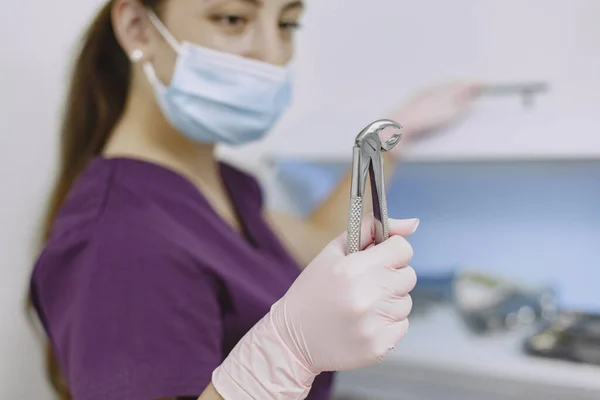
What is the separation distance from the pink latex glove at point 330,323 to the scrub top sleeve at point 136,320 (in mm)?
83

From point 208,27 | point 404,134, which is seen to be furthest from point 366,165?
point 404,134

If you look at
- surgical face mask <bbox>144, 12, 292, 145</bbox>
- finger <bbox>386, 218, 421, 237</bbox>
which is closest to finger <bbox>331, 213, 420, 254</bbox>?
finger <bbox>386, 218, 421, 237</bbox>

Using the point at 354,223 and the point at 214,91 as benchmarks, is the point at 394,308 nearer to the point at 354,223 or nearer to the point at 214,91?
the point at 354,223

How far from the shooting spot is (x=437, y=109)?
3.93 ft

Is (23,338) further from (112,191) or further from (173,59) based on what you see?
(173,59)

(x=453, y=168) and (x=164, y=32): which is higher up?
(x=164, y=32)

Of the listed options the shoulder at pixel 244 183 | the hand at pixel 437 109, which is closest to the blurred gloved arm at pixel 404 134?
the hand at pixel 437 109

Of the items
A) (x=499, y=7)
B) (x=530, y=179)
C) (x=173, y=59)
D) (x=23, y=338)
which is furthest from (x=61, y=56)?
(x=530, y=179)

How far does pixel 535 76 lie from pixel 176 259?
2.65ft

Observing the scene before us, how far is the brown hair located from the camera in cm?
90

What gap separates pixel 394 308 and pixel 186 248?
0.28 meters

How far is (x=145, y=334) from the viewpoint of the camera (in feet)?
2.04

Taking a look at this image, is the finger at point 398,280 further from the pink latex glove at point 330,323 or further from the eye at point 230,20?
the eye at point 230,20

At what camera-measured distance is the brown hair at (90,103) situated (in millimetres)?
904
